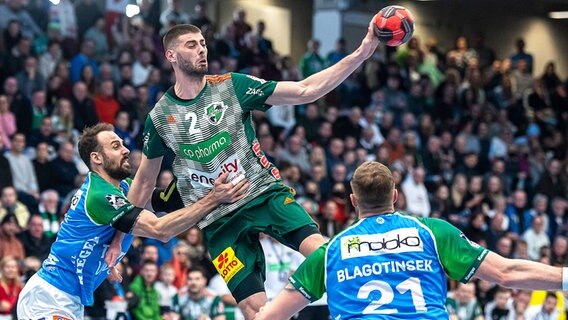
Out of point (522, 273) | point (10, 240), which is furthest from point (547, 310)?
point (522, 273)

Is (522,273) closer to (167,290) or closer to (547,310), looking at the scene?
(167,290)

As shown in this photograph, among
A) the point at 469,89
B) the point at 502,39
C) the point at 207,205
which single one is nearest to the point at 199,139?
the point at 207,205

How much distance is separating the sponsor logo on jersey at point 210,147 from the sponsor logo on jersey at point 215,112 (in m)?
0.12

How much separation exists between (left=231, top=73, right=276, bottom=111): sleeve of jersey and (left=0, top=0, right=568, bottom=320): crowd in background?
6.26 meters

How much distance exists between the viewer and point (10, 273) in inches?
552

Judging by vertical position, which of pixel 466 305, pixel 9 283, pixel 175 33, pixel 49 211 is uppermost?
pixel 175 33

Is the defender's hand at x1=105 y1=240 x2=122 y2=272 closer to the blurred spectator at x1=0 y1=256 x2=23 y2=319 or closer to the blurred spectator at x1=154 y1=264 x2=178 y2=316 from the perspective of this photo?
the blurred spectator at x1=0 y1=256 x2=23 y2=319

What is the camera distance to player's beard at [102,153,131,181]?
29.4 ft

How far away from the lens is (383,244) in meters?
6.67

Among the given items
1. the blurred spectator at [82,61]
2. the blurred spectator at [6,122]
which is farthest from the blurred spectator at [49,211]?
the blurred spectator at [82,61]

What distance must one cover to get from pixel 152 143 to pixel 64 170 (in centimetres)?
788

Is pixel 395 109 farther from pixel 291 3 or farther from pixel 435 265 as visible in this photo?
pixel 435 265

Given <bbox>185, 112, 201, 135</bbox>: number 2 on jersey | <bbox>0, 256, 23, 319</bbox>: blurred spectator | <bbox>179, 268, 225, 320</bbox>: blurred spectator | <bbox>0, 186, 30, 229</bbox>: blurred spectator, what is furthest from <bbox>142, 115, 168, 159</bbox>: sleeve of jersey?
<bbox>0, 186, 30, 229</bbox>: blurred spectator

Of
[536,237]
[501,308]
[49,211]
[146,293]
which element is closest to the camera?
[146,293]
